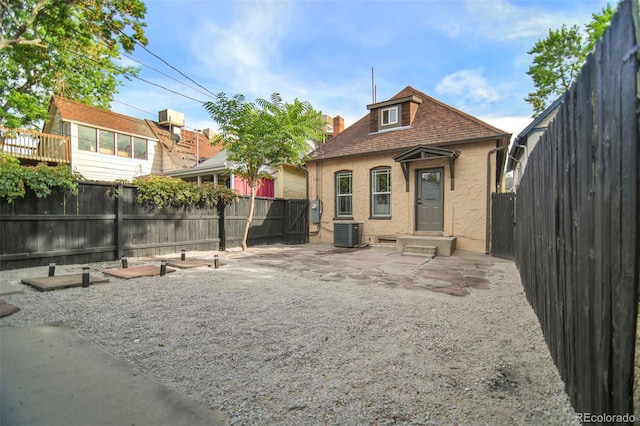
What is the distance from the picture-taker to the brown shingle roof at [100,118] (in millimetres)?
14547

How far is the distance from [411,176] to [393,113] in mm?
3049

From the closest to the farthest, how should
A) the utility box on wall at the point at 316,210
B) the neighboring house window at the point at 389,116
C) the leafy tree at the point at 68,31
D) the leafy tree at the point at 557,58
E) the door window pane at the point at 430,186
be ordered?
1. the leafy tree at the point at 68,31
2. the door window pane at the point at 430,186
3. the neighboring house window at the point at 389,116
4. the utility box on wall at the point at 316,210
5. the leafy tree at the point at 557,58

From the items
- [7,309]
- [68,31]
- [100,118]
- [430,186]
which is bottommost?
→ [7,309]

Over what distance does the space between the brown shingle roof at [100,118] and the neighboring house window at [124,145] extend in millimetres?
326

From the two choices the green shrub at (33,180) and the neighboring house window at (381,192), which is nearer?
the green shrub at (33,180)

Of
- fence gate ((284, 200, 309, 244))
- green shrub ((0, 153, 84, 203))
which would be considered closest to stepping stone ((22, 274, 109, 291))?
green shrub ((0, 153, 84, 203))

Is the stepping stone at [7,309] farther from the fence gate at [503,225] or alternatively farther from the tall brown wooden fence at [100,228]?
the fence gate at [503,225]

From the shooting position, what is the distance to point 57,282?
4.65 meters

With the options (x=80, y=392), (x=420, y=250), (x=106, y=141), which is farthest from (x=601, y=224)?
(x=106, y=141)

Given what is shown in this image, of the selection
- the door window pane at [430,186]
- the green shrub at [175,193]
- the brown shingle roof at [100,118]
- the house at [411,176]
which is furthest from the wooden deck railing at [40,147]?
the door window pane at [430,186]

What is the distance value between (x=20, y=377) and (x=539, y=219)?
4604 mm

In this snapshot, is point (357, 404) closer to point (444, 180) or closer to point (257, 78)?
point (444, 180)

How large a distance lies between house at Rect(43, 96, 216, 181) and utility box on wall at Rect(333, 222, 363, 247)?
39.7ft

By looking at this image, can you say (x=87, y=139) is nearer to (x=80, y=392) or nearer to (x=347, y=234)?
(x=347, y=234)
